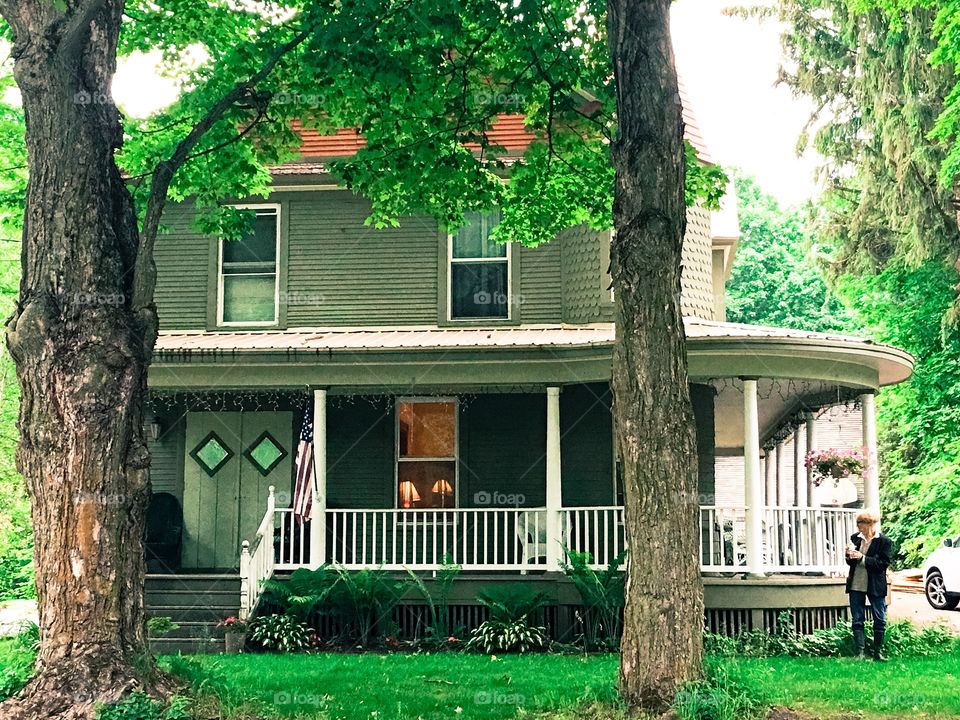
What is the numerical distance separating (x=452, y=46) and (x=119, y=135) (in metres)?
4.09

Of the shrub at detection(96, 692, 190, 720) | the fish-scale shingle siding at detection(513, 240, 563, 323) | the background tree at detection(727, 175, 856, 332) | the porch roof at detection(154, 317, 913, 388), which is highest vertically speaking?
the background tree at detection(727, 175, 856, 332)

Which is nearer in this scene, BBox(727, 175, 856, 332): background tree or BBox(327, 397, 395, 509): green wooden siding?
BBox(327, 397, 395, 509): green wooden siding

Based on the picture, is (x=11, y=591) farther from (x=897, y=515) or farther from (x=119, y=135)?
(x=897, y=515)

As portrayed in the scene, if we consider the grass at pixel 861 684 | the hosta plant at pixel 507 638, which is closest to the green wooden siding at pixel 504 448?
the hosta plant at pixel 507 638

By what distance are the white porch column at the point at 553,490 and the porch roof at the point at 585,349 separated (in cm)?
78

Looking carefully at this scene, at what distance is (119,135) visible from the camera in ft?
30.1

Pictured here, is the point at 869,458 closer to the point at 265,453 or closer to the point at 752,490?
the point at 752,490

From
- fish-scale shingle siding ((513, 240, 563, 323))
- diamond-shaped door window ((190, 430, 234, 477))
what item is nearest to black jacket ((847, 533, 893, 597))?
fish-scale shingle siding ((513, 240, 563, 323))

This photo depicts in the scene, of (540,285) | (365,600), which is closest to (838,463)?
(540,285)

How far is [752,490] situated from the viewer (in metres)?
14.1

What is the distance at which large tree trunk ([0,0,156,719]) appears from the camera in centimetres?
823

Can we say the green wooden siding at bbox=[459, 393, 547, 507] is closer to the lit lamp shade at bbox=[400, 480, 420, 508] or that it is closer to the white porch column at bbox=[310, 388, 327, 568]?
the lit lamp shade at bbox=[400, 480, 420, 508]

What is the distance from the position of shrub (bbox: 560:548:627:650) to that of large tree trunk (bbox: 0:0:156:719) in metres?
6.24

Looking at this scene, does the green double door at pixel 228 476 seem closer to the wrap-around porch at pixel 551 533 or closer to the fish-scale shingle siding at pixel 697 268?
the wrap-around porch at pixel 551 533
